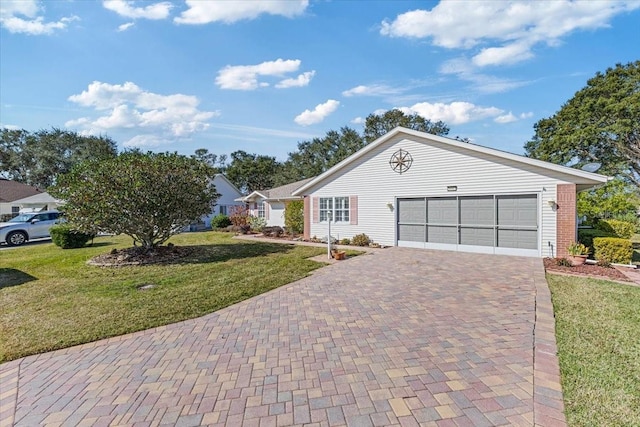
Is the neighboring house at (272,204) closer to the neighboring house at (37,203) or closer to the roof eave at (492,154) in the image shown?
→ the roof eave at (492,154)

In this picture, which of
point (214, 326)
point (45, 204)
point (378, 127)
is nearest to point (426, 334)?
point (214, 326)

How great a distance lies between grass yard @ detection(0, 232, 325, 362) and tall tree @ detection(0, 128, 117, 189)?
3665 centimetres

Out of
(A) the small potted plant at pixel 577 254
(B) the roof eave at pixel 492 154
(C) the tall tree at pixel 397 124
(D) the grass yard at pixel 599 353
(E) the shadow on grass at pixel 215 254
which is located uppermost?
(C) the tall tree at pixel 397 124

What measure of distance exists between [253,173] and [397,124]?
2186 cm

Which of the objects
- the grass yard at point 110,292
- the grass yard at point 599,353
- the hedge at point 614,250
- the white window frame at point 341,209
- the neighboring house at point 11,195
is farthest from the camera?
the neighboring house at point 11,195

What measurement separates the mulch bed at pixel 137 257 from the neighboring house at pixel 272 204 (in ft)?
34.3

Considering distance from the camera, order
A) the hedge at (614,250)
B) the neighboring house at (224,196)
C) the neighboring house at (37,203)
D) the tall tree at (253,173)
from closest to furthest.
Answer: the hedge at (614,250)
the neighboring house at (37,203)
the neighboring house at (224,196)
the tall tree at (253,173)

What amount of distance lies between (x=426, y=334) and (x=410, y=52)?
14.6 meters

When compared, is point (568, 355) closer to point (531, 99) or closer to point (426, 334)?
point (426, 334)

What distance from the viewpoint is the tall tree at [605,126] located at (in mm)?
23484

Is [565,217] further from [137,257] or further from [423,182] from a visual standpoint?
[137,257]

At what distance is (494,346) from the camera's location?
3.99 meters

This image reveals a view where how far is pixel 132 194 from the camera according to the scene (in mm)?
10016

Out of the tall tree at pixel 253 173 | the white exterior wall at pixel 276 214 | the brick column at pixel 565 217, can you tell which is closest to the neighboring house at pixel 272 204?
the white exterior wall at pixel 276 214
